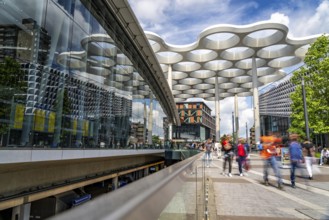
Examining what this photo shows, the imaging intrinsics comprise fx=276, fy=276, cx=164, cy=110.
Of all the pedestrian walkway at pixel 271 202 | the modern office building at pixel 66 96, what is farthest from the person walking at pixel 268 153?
the modern office building at pixel 66 96

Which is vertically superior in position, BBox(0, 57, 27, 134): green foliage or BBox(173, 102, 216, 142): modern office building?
BBox(173, 102, 216, 142): modern office building

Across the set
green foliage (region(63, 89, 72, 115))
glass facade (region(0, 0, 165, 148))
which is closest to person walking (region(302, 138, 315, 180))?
glass facade (region(0, 0, 165, 148))

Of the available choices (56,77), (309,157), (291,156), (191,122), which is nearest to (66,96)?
(56,77)

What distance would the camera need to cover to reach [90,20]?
46.3 feet

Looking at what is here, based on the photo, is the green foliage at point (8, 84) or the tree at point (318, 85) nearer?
the green foliage at point (8, 84)

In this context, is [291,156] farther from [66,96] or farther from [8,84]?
[8,84]

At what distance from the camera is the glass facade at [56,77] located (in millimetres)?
7617

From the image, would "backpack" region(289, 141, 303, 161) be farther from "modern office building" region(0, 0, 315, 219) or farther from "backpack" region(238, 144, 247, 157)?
"modern office building" region(0, 0, 315, 219)

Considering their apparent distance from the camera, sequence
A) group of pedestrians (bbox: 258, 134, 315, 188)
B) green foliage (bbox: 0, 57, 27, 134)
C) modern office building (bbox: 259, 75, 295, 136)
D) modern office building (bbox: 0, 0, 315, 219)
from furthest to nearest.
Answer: modern office building (bbox: 259, 75, 295, 136), group of pedestrians (bbox: 258, 134, 315, 188), modern office building (bbox: 0, 0, 315, 219), green foliage (bbox: 0, 57, 27, 134)

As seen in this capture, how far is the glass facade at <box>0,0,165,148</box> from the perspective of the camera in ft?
25.0

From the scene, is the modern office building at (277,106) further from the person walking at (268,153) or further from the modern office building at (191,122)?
the person walking at (268,153)

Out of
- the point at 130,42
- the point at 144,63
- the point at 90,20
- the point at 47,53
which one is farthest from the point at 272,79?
the point at 47,53

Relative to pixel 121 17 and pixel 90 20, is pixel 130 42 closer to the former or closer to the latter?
pixel 121 17

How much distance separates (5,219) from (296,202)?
909 cm
